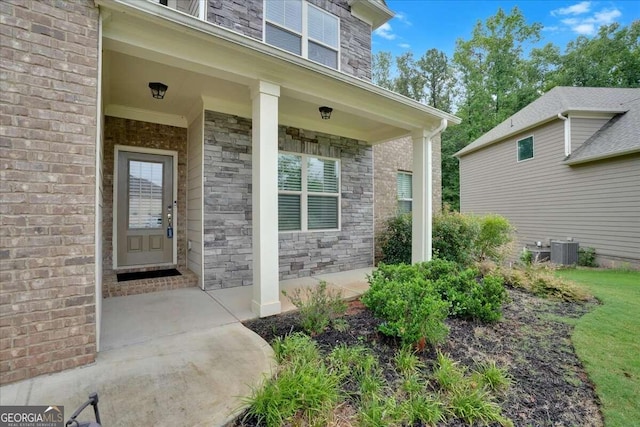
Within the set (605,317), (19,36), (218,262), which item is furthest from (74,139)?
(605,317)

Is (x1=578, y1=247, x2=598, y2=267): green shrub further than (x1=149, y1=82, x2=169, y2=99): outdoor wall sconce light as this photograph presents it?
Yes

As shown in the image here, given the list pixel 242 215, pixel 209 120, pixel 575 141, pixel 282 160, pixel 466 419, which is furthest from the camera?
pixel 575 141

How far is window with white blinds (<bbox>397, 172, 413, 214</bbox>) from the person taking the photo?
814 cm

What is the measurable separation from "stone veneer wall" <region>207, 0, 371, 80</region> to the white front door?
2567 millimetres

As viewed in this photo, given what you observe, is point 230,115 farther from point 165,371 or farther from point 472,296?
point 472,296

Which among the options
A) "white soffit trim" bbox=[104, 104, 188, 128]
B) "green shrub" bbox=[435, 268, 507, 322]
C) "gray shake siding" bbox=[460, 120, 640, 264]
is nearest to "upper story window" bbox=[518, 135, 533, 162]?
"gray shake siding" bbox=[460, 120, 640, 264]

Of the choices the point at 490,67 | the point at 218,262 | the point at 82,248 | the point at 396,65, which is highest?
the point at 396,65

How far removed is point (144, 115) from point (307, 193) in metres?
3.14

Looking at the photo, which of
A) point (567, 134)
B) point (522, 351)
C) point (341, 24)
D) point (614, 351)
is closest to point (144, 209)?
point (341, 24)

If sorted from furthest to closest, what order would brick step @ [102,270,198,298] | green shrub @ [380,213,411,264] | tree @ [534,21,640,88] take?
tree @ [534,21,640,88]
green shrub @ [380,213,411,264]
brick step @ [102,270,198,298]

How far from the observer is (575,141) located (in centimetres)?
957

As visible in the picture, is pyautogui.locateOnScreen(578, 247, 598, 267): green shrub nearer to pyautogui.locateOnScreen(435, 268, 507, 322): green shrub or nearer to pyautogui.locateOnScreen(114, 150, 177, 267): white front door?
pyautogui.locateOnScreen(435, 268, 507, 322): green shrub

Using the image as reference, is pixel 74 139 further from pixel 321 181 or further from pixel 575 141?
pixel 575 141

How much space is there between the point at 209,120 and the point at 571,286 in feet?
21.5
